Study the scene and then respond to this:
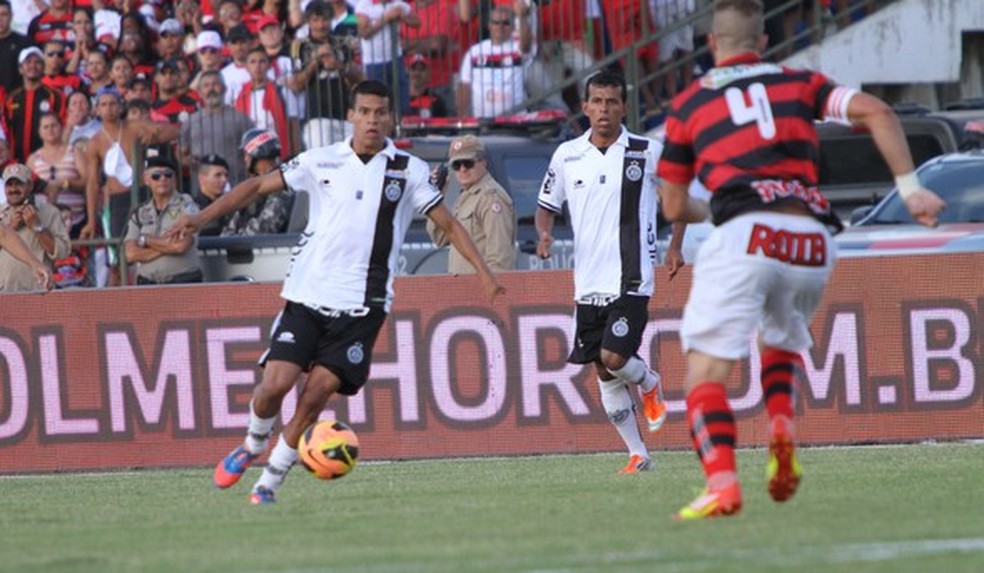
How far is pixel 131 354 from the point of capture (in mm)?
16672

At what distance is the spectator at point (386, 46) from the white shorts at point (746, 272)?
1244 cm

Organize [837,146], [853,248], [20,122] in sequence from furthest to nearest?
[20,122] < [837,146] < [853,248]

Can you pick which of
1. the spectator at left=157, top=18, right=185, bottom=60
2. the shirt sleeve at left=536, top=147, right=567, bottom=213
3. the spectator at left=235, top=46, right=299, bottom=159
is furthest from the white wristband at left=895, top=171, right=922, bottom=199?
the spectator at left=157, top=18, right=185, bottom=60

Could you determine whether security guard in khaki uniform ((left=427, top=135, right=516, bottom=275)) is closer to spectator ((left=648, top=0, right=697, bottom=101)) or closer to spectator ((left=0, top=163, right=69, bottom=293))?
spectator ((left=0, top=163, right=69, bottom=293))

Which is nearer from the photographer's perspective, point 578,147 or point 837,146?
point 578,147

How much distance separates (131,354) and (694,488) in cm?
641

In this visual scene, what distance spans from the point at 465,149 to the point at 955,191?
4.19 metres

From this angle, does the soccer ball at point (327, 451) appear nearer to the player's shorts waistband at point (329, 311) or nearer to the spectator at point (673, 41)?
the player's shorts waistband at point (329, 311)

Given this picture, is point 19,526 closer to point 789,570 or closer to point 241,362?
point 789,570

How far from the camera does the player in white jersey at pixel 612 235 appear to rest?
13.6m

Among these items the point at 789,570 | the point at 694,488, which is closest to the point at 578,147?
the point at 694,488

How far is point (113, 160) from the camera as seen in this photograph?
20.7m

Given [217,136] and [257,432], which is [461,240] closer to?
[257,432]

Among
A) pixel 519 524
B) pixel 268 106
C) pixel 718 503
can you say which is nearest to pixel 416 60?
pixel 268 106
